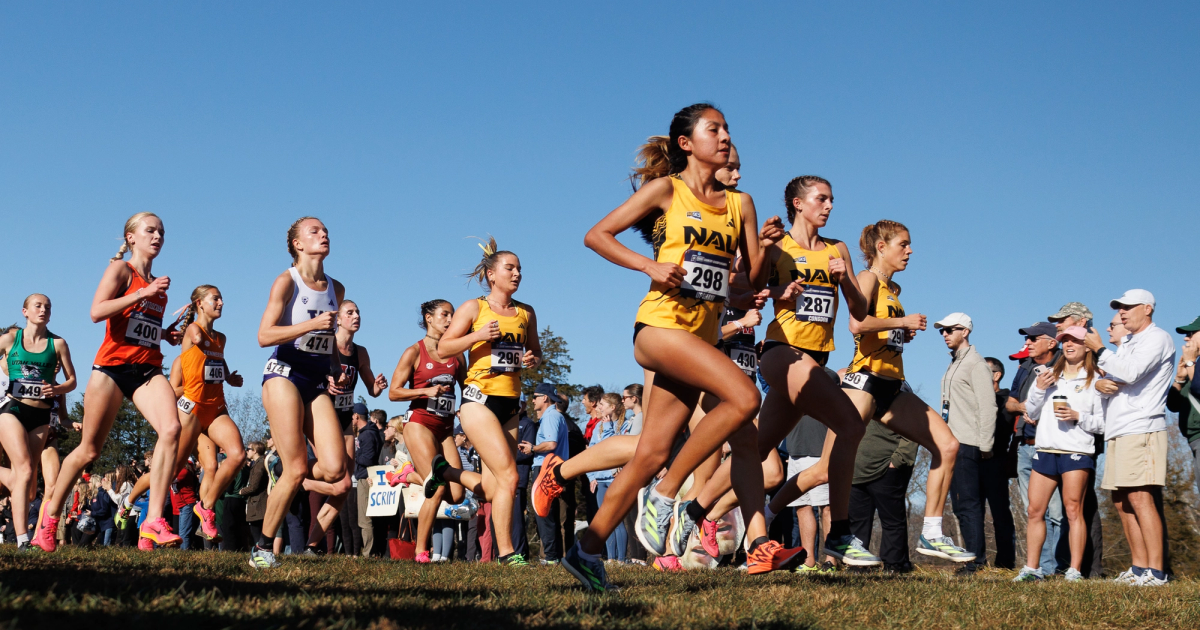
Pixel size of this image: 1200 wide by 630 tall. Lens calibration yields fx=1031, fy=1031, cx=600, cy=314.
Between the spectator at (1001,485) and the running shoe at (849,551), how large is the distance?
4.28 meters

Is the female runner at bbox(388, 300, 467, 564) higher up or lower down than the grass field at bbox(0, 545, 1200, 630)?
higher up

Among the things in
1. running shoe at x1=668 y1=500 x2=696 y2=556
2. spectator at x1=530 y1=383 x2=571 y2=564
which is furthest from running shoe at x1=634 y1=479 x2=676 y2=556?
spectator at x1=530 y1=383 x2=571 y2=564

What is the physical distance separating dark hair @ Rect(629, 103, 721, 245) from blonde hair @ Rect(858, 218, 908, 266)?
2878 mm

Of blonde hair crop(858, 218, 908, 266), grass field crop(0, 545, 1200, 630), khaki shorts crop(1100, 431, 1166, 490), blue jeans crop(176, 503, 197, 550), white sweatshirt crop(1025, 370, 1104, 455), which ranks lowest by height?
grass field crop(0, 545, 1200, 630)

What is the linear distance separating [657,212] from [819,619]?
7.14 ft

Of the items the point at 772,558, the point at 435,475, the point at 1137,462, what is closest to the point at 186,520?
the point at 435,475

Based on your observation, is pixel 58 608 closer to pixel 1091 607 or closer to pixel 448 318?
pixel 1091 607

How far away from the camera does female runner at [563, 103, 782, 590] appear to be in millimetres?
4867

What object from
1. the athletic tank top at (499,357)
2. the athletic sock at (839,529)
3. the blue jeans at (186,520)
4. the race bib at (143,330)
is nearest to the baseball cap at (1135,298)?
the athletic sock at (839,529)

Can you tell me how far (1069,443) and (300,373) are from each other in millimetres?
5967

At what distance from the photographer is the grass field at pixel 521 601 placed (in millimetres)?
3277

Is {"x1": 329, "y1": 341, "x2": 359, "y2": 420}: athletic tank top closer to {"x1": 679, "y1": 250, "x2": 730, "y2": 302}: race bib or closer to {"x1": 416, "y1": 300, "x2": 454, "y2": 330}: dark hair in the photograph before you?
{"x1": 416, "y1": 300, "x2": 454, "y2": 330}: dark hair

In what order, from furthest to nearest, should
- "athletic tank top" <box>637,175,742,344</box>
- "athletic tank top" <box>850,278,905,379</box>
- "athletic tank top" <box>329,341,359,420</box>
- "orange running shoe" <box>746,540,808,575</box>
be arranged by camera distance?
"athletic tank top" <box>329,341,359,420</box>
"athletic tank top" <box>850,278,905,379</box>
"orange running shoe" <box>746,540,808,575</box>
"athletic tank top" <box>637,175,742,344</box>

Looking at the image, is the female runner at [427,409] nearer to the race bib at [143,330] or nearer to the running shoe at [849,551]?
the race bib at [143,330]
